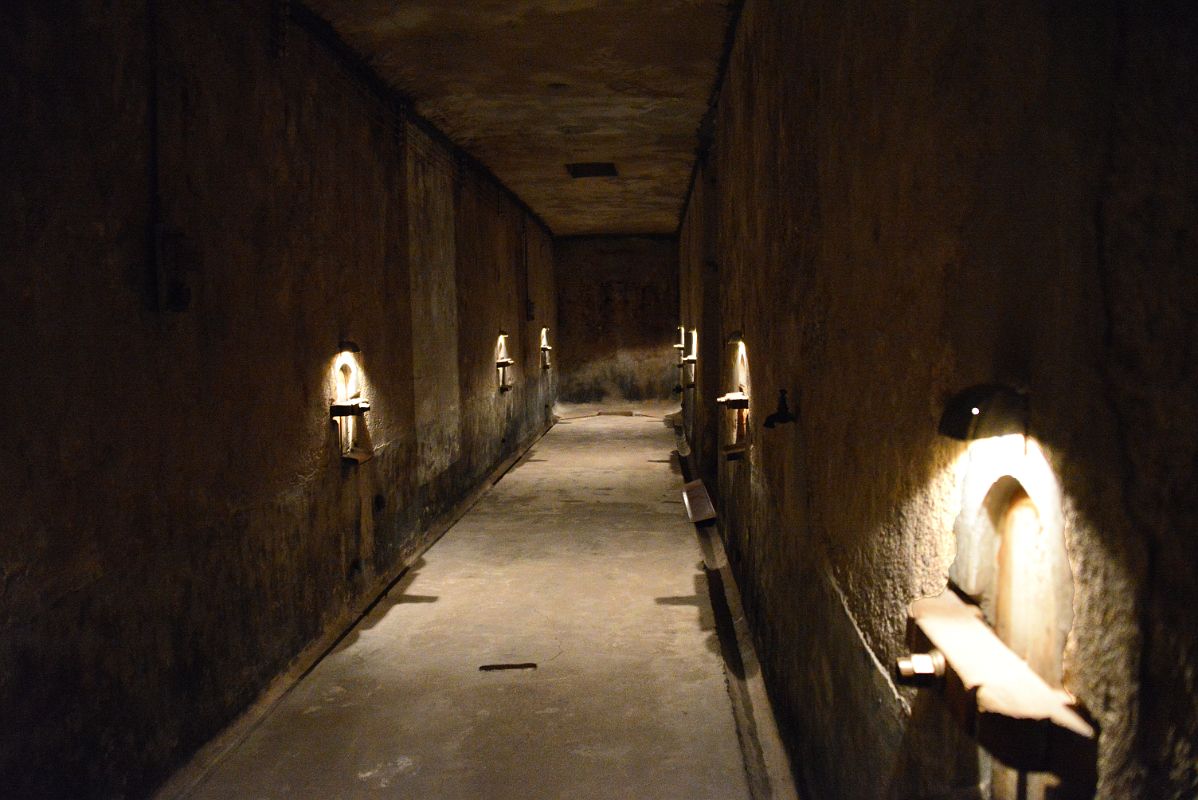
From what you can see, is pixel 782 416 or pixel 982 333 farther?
pixel 782 416

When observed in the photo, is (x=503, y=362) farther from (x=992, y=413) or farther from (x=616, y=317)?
(x=992, y=413)

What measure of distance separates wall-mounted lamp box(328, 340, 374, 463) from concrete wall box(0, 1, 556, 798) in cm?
13

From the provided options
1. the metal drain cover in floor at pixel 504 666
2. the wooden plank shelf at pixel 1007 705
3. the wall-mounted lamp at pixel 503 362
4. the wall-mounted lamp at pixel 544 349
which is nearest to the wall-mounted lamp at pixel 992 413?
the wooden plank shelf at pixel 1007 705

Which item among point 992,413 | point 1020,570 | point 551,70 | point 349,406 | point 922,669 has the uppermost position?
point 551,70

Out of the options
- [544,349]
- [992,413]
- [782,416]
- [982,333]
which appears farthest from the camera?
[544,349]

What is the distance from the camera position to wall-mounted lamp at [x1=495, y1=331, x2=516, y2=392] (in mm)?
13133

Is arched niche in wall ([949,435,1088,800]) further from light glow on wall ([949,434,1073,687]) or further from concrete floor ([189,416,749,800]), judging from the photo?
concrete floor ([189,416,749,800])

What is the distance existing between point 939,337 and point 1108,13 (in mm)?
800

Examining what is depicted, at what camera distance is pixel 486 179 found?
39.8 ft

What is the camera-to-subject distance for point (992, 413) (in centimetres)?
155

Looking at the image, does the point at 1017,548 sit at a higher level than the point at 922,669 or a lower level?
higher

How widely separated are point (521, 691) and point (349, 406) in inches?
97.7

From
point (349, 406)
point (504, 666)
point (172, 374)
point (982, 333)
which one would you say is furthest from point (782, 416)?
point (349, 406)

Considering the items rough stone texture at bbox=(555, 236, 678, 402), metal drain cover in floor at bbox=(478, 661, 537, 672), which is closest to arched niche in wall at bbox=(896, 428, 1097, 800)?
metal drain cover in floor at bbox=(478, 661, 537, 672)
